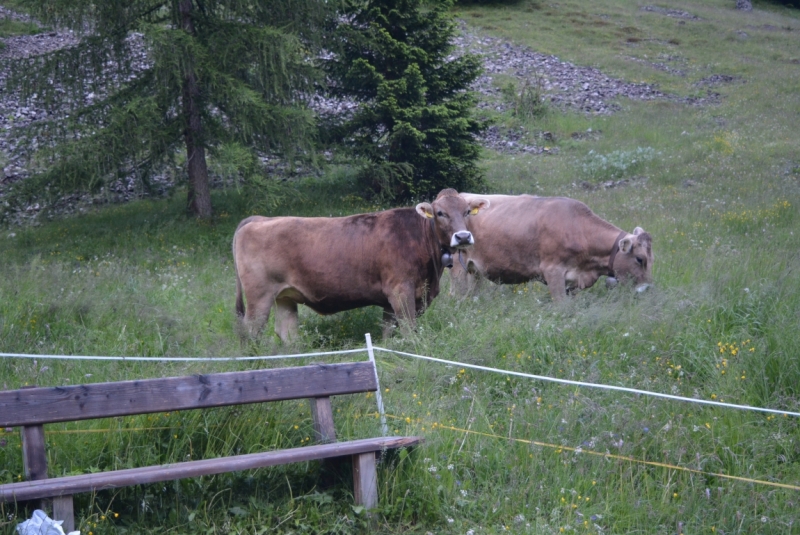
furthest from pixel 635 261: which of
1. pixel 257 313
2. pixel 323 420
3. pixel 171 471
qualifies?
pixel 171 471

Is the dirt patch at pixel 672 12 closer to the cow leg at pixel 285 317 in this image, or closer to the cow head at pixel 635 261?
the cow head at pixel 635 261

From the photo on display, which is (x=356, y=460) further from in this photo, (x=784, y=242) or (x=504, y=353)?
(x=784, y=242)

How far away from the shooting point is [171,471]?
15.4 feet

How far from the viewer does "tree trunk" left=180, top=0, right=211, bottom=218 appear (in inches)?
644

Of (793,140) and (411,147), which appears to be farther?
(793,140)

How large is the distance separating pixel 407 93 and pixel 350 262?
31.8ft

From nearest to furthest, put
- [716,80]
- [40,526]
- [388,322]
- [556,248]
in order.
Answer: [40,526] < [388,322] < [556,248] < [716,80]

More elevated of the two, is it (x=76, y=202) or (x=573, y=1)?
(x=573, y=1)

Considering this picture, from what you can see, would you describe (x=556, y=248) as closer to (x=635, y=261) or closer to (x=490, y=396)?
(x=635, y=261)

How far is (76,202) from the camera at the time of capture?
1917cm

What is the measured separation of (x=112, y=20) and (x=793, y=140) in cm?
1969

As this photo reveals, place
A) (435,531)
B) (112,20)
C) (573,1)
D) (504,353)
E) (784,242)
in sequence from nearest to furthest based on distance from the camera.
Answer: (435,531) → (504,353) → (784,242) → (112,20) → (573,1)

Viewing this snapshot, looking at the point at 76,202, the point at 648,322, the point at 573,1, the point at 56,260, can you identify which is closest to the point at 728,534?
the point at 648,322

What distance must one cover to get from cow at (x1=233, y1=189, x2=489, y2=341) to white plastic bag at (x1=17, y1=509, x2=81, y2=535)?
4545 millimetres
